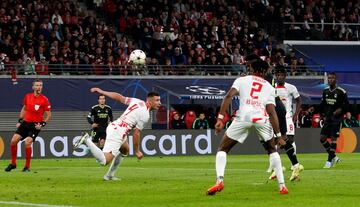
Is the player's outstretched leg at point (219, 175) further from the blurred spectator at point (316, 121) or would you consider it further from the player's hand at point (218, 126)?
the blurred spectator at point (316, 121)

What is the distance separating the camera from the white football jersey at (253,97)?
15.6 meters

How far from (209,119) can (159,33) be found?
499 cm

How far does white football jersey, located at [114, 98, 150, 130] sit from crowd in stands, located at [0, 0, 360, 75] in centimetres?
1822

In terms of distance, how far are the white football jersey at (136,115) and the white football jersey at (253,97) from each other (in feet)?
13.2

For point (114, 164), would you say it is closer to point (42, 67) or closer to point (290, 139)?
point (290, 139)

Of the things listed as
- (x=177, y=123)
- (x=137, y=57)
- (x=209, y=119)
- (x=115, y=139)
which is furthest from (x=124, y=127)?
(x=209, y=119)

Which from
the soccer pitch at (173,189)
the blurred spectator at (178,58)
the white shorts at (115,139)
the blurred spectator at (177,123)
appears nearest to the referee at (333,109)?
the soccer pitch at (173,189)

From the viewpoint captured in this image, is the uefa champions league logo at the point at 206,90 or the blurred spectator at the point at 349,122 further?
the blurred spectator at the point at 349,122

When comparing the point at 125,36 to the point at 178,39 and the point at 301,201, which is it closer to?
the point at 178,39

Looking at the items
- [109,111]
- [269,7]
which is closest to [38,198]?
[109,111]

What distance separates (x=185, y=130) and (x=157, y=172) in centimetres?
1424

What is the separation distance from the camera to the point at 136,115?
19.5 metres

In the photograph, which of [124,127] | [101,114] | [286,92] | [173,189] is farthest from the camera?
[101,114]

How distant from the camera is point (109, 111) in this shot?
3375cm
